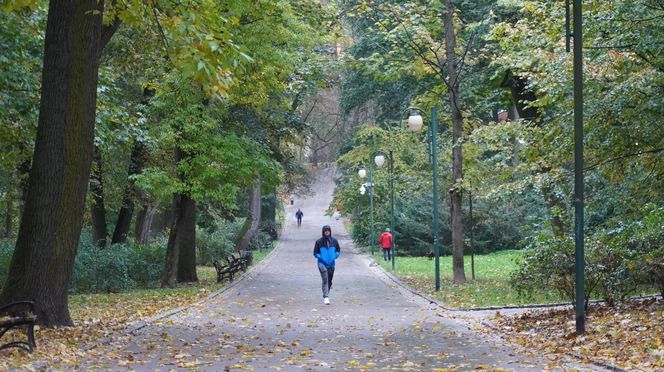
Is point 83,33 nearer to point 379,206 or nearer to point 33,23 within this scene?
point 33,23

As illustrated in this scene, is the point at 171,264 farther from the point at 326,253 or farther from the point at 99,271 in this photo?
the point at 326,253

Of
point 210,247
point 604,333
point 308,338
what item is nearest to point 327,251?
point 308,338

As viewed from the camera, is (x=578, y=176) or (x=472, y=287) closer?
(x=578, y=176)

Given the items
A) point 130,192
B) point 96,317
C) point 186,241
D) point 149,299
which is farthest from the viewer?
point 130,192

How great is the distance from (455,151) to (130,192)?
12553 millimetres

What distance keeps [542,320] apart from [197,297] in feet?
36.6

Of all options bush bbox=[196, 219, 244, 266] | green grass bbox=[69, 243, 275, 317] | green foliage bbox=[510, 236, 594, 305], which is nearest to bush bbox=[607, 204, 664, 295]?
green foliage bbox=[510, 236, 594, 305]

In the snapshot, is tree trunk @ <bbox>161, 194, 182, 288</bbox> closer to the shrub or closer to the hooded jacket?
the shrub

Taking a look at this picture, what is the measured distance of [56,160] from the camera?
1345cm

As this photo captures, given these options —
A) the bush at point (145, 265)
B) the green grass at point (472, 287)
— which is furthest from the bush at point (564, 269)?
the bush at point (145, 265)

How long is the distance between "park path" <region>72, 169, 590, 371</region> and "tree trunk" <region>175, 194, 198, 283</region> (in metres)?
4.35

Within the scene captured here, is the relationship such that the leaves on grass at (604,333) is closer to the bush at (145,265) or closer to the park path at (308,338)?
the park path at (308,338)

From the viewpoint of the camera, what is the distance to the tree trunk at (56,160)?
13.4 m

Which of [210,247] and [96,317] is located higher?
[210,247]
